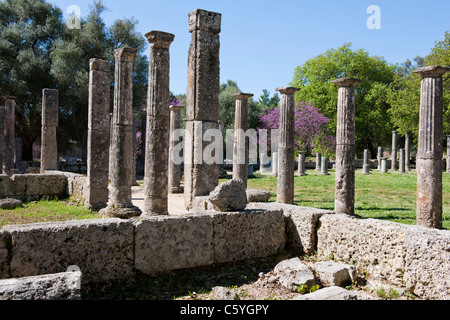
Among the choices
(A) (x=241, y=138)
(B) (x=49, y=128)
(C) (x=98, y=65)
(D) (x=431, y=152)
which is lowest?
(D) (x=431, y=152)

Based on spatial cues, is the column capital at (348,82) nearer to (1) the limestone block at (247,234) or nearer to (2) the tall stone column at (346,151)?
(2) the tall stone column at (346,151)

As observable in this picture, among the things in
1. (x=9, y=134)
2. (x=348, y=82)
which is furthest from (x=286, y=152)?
(x=9, y=134)

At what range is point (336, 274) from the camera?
4.89 metres

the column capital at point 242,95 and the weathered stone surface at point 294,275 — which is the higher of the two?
the column capital at point 242,95

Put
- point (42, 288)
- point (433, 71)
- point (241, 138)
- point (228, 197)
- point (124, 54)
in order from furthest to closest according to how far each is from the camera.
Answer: point (241, 138), point (124, 54), point (433, 71), point (228, 197), point (42, 288)

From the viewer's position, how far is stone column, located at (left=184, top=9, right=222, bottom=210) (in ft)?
27.0

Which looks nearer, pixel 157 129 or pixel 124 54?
pixel 157 129

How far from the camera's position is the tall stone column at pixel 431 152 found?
25.9 ft

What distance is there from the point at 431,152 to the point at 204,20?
5.59 metres

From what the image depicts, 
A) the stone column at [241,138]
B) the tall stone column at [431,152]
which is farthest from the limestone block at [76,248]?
the stone column at [241,138]

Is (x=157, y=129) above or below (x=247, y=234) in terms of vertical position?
above

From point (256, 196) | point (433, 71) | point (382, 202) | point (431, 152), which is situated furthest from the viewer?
point (382, 202)

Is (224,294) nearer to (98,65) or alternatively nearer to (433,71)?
(433,71)
